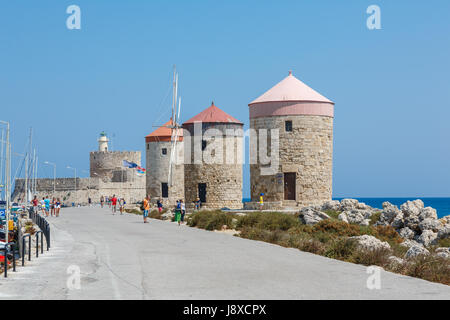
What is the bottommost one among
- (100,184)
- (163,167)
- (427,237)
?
(427,237)

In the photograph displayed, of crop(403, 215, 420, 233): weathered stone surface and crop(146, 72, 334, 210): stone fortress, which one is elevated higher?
crop(146, 72, 334, 210): stone fortress

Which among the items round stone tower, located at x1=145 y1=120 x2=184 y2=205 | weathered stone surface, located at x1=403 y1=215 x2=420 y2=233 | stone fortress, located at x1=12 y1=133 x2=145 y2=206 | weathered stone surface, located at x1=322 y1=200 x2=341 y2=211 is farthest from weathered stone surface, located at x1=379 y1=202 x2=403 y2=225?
stone fortress, located at x1=12 y1=133 x2=145 y2=206

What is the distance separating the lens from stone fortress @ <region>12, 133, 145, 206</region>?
3083 inches

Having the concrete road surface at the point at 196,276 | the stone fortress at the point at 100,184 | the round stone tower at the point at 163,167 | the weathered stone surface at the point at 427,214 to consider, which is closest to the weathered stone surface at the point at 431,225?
the weathered stone surface at the point at 427,214

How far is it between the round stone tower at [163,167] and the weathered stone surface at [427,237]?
3543 cm

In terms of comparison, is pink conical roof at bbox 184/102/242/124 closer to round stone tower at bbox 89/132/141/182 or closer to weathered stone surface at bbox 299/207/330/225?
weathered stone surface at bbox 299/207/330/225

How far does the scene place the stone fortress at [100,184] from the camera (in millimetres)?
78312

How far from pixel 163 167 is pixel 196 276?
153 ft

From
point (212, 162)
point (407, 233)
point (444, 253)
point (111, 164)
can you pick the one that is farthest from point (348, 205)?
point (111, 164)

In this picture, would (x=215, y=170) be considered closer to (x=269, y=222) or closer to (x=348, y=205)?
(x=348, y=205)

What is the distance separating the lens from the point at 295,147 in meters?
37.9
